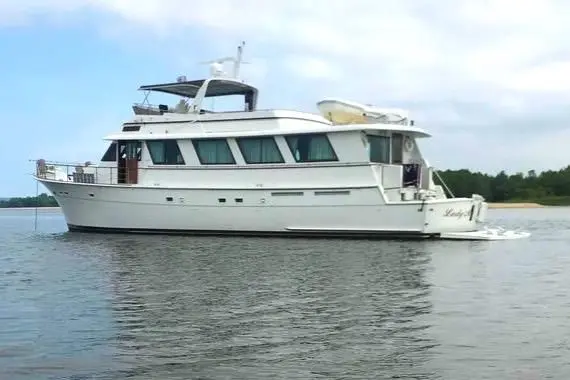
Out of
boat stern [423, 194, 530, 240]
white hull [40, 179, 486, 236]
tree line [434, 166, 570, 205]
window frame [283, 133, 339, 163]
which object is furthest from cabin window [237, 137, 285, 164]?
tree line [434, 166, 570, 205]

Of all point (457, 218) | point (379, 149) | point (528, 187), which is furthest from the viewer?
point (528, 187)

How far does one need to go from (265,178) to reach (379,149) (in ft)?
11.8

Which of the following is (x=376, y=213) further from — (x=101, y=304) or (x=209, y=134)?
(x=101, y=304)

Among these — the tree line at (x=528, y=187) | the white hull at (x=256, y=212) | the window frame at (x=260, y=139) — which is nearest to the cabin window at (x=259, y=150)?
the window frame at (x=260, y=139)

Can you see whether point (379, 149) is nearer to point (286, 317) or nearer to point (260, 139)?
point (260, 139)

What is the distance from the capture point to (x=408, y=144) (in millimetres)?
25219

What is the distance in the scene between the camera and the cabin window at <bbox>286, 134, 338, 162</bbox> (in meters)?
23.4

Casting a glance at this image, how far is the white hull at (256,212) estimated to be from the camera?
2262cm

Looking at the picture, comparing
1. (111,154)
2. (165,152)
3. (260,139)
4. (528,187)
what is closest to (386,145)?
(260,139)

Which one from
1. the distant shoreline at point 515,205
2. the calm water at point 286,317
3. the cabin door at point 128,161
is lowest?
the calm water at point 286,317

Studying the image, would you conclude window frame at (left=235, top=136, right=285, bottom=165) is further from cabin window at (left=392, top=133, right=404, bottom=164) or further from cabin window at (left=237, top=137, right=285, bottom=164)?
cabin window at (left=392, top=133, right=404, bottom=164)

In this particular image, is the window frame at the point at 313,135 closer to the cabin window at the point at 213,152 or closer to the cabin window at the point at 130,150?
the cabin window at the point at 213,152

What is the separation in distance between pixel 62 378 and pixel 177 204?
18.7m

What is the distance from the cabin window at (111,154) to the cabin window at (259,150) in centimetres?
516
